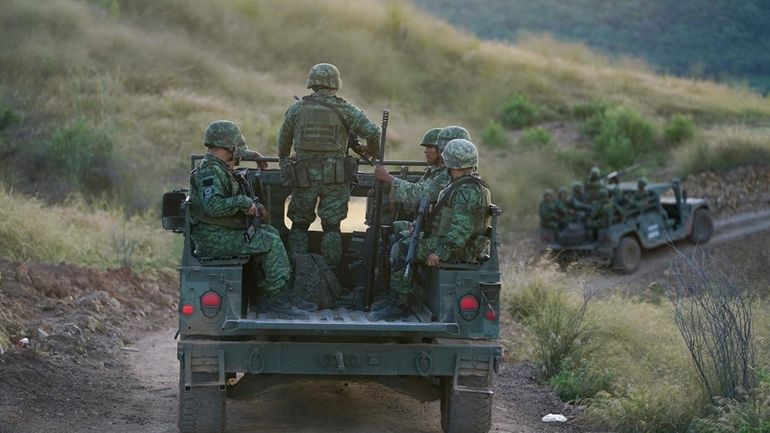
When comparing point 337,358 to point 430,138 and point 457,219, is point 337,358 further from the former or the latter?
point 430,138

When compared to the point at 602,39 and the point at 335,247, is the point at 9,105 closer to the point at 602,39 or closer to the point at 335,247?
the point at 335,247

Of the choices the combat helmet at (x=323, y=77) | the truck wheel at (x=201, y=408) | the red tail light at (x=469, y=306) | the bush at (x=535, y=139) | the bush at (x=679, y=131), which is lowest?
the truck wheel at (x=201, y=408)

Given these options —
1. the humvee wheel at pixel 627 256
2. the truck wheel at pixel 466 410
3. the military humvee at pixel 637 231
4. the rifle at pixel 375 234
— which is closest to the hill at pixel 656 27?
the military humvee at pixel 637 231

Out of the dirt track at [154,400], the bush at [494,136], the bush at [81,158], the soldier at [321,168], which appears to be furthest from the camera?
the bush at [494,136]

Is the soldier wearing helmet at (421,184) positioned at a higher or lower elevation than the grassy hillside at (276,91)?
lower

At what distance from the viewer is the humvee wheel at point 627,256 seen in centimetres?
1973

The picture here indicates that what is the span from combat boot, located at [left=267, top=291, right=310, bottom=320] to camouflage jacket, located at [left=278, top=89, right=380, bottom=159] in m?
1.25

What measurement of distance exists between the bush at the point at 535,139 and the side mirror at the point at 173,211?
2169cm

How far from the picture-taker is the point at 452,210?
767 cm

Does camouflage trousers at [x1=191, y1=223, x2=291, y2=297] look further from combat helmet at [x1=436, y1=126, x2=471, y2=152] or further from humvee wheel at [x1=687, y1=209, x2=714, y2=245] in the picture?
humvee wheel at [x1=687, y1=209, x2=714, y2=245]

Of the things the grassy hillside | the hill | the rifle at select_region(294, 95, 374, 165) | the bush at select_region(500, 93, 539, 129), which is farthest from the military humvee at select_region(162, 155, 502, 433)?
the bush at select_region(500, 93, 539, 129)

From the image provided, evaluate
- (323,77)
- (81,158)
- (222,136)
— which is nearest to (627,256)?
(81,158)

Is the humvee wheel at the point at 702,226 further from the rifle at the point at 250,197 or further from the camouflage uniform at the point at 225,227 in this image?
the camouflage uniform at the point at 225,227

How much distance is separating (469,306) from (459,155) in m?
0.99
